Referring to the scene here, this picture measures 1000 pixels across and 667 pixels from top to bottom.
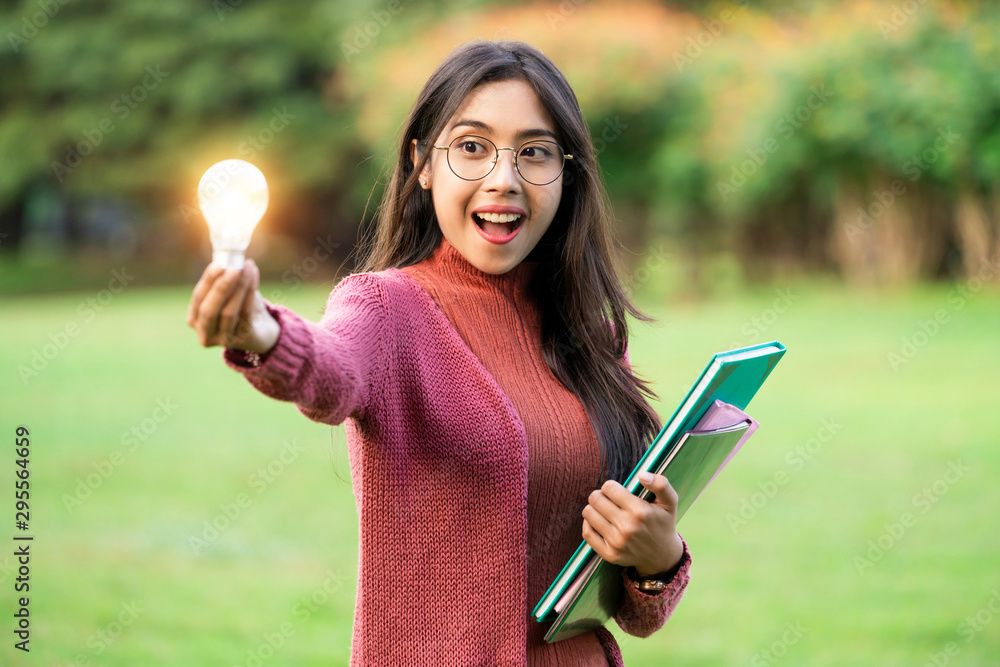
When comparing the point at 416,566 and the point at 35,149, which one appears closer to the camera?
the point at 416,566

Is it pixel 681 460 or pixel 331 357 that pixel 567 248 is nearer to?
pixel 681 460

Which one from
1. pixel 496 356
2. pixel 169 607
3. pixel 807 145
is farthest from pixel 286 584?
pixel 807 145

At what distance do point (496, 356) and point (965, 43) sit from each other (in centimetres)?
1179

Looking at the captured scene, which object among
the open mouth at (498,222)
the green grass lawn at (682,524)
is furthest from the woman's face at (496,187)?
the green grass lawn at (682,524)

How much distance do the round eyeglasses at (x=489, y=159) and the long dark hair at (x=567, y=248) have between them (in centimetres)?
6

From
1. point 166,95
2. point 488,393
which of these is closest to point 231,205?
point 488,393

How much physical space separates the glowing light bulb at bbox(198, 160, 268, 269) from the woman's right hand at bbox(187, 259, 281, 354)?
0.02 metres

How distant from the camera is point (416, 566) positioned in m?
1.47

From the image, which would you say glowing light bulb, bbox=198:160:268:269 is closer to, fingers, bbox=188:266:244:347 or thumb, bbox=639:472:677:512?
fingers, bbox=188:266:244:347

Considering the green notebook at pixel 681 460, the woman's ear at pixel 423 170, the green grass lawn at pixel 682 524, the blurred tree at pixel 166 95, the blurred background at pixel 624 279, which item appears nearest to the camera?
the green notebook at pixel 681 460

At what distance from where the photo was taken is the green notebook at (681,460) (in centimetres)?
140

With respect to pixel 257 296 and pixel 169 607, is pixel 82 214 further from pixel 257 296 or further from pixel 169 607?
pixel 257 296

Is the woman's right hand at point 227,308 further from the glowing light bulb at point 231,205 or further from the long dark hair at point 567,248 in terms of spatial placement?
the long dark hair at point 567,248

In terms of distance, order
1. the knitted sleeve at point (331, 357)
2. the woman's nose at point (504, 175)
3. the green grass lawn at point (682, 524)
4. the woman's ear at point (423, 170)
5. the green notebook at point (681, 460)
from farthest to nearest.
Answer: the green grass lawn at point (682, 524)
the woman's ear at point (423, 170)
the woman's nose at point (504, 175)
the green notebook at point (681, 460)
the knitted sleeve at point (331, 357)
